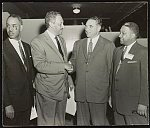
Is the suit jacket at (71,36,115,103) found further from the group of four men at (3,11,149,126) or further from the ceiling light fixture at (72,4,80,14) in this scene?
the ceiling light fixture at (72,4,80,14)

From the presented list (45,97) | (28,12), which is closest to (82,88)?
(45,97)

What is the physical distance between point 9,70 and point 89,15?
24.1 inches

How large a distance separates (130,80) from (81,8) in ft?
1.82

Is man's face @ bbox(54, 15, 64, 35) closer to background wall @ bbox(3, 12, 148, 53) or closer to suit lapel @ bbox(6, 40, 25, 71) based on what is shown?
background wall @ bbox(3, 12, 148, 53)

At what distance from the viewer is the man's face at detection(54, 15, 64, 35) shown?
1.93 m

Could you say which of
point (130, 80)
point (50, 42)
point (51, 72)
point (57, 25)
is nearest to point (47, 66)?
point (51, 72)

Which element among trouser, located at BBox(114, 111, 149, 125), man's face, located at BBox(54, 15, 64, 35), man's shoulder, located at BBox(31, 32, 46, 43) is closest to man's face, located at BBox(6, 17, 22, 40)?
man's shoulder, located at BBox(31, 32, 46, 43)

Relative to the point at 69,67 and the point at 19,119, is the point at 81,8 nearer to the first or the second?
the point at 69,67

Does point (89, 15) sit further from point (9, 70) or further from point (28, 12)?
point (9, 70)

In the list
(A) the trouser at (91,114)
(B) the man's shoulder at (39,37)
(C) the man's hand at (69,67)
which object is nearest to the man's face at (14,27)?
(B) the man's shoulder at (39,37)

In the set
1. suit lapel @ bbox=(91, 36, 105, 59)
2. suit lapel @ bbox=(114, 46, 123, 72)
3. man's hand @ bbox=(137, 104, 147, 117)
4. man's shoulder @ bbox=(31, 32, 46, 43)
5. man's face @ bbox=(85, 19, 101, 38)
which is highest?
man's face @ bbox=(85, 19, 101, 38)

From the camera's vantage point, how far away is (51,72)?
191 centimetres

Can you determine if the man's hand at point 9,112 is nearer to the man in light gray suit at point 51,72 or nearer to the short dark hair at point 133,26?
the man in light gray suit at point 51,72

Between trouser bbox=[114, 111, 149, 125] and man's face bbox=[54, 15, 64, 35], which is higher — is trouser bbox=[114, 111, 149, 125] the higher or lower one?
the lower one
